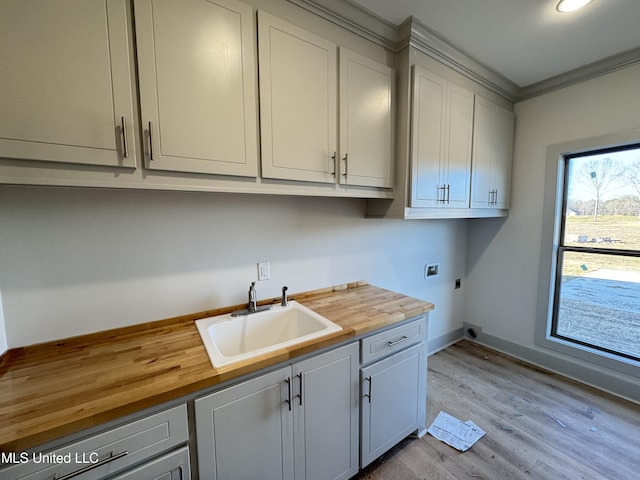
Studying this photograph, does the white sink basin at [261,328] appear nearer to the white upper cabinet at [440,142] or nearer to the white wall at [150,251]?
the white wall at [150,251]

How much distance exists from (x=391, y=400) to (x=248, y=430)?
846 mm

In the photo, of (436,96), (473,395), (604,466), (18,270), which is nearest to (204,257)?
(18,270)

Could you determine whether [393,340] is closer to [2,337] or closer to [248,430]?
[248,430]

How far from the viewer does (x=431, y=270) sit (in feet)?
8.46

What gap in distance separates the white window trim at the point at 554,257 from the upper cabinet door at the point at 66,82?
3052 millimetres

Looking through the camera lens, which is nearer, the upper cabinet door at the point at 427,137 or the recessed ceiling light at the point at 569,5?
the recessed ceiling light at the point at 569,5

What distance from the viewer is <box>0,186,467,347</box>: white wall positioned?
106cm

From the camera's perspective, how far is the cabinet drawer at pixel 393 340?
4.37 ft

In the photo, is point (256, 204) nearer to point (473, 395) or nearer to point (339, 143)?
point (339, 143)

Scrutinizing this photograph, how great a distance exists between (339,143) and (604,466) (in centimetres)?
239

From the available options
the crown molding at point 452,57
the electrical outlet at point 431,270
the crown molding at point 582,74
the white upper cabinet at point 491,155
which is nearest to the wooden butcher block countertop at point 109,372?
the electrical outlet at point 431,270

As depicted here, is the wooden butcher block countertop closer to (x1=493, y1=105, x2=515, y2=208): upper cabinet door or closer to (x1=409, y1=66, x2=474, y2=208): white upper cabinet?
(x1=409, y1=66, x2=474, y2=208): white upper cabinet

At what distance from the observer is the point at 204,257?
1.42 m

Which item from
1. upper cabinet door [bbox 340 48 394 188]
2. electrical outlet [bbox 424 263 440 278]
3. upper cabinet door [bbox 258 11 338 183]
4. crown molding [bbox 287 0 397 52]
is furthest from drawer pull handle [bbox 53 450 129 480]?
electrical outlet [bbox 424 263 440 278]
